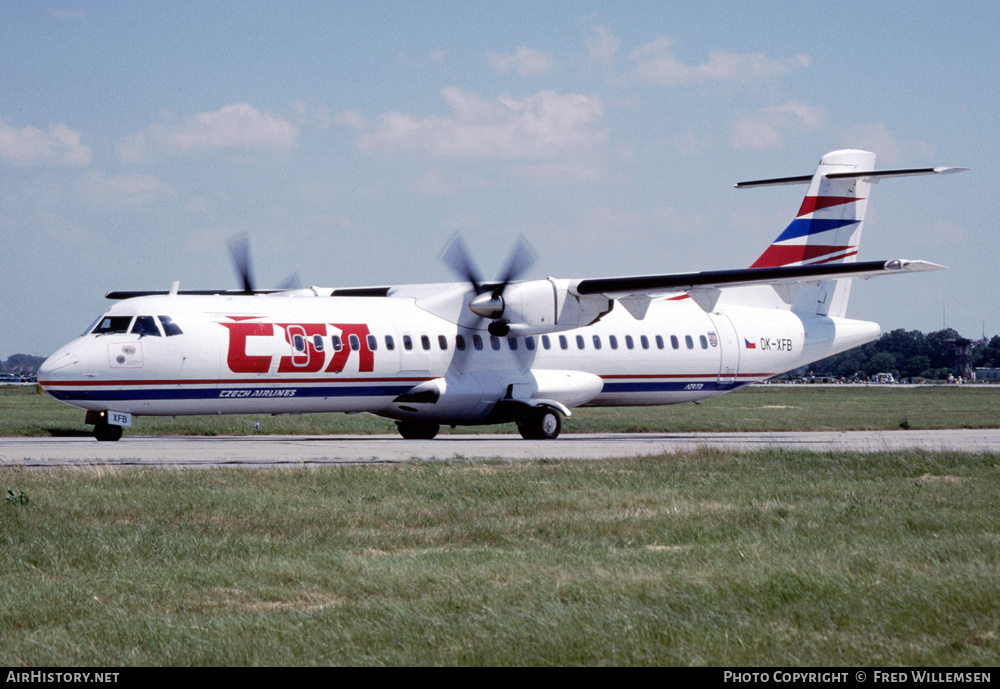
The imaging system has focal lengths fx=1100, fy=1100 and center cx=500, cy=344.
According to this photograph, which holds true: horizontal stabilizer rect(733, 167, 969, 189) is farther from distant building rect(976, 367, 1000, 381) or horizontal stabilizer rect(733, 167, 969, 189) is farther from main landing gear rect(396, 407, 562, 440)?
distant building rect(976, 367, 1000, 381)

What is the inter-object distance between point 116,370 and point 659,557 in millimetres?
15242

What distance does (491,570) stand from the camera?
30.1 ft

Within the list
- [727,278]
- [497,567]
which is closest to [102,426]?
[727,278]

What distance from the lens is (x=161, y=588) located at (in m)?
8.51

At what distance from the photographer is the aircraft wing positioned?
23.9 metres

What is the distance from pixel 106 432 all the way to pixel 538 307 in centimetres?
991

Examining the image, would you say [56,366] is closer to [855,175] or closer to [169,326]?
[169,326]

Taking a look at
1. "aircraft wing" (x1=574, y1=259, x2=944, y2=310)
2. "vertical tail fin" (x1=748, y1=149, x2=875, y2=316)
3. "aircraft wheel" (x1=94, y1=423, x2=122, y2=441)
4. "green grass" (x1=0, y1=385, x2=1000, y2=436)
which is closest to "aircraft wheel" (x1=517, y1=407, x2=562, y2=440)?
"aircraft wing" (x1=574, y1=259, x2=944, y2=310)

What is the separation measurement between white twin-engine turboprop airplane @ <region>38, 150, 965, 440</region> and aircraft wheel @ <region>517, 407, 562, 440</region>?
0.10 feet

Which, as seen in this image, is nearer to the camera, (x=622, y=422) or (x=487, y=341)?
(x=487, y=341)

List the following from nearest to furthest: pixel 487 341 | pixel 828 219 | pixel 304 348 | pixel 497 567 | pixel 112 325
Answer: pixel 497 567
pixel 112 325
pixel 304 348
pixel 487 341
pixel 828 219

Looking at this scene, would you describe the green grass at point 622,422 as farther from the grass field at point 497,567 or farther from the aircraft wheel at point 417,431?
the grass field at point 497,567
